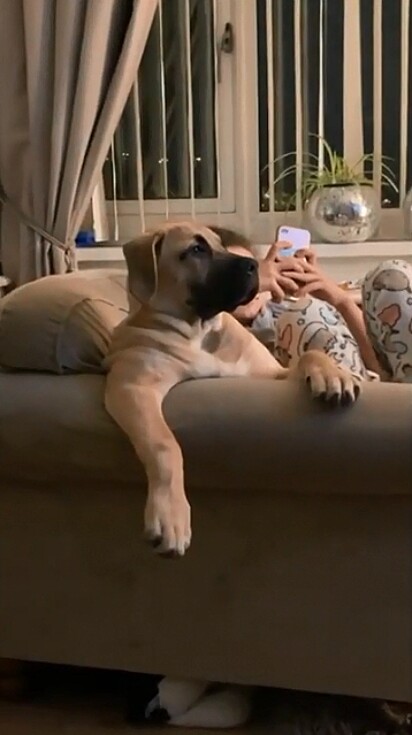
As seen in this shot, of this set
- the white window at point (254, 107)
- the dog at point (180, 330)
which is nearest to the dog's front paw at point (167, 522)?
the dog at point (180, 330)

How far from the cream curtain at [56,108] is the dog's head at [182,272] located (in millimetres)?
1081

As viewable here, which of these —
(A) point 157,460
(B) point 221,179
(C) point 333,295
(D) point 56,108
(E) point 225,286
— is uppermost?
(D) point 56,108

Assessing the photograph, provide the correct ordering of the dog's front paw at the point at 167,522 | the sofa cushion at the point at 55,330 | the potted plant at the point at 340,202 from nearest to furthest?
the dog's front paw at the point at 167,522
the sofa cushion at the point at 55,330
the potted plant at the point at 340,202

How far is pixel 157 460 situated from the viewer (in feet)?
4.54

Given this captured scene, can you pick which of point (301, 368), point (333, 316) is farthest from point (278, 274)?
point (301, 368)

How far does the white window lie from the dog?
138cm

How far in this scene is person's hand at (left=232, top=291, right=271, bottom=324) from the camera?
213 cm

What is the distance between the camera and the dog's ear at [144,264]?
64.0 inches

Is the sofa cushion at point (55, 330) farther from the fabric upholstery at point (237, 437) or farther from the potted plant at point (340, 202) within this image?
the potted plant at point (340, 202)

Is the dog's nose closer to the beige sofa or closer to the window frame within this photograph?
the beige sofa

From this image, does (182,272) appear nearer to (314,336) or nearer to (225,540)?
(314,336)

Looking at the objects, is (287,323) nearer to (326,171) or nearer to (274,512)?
(274,512)

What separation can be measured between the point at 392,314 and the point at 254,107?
1.50 m

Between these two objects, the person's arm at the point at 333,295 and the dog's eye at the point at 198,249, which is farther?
the person's arm at the point at 333,295
